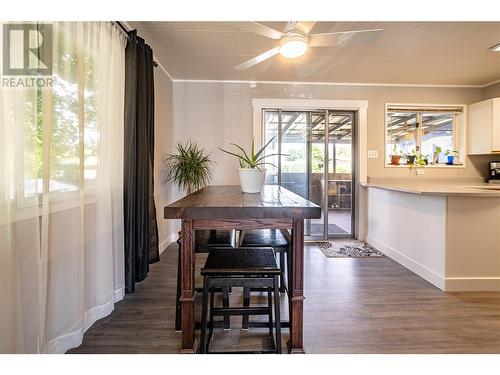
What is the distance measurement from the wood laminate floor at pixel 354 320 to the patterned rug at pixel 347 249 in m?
0.74

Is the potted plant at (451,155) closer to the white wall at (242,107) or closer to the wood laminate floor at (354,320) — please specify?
the white wall at (242,107)

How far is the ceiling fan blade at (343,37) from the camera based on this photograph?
83.3 inches

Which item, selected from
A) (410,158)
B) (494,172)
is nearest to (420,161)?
(410,158)

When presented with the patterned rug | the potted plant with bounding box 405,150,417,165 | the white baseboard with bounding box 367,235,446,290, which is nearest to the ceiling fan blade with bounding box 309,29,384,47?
the white baseboard with bounding box 367,235,446,290

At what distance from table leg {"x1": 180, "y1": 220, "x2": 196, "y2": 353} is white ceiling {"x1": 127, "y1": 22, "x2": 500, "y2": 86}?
6.48ft

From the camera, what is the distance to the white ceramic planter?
6.08 feet

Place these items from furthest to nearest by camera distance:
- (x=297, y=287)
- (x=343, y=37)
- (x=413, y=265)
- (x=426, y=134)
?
1. (x=426, y=134)
2. (x=413, y=265)
3. (x=343, y=37)
4. (x=297, y=287)

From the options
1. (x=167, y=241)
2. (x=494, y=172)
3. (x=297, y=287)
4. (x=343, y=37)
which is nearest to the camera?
(x=297, y=287)

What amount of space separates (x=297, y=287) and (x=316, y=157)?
328cm

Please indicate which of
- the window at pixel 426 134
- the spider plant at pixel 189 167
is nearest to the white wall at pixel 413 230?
the window at pixel 426 134

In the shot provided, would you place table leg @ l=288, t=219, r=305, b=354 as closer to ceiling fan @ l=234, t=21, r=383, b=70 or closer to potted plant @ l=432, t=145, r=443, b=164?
ceiling fan @ l=234, t=21, r=383, b=70

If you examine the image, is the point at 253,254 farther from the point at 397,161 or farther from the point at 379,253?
the point at 397,161

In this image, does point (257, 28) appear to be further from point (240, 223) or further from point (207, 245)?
point (207, 245)

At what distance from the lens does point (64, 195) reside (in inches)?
66.7
